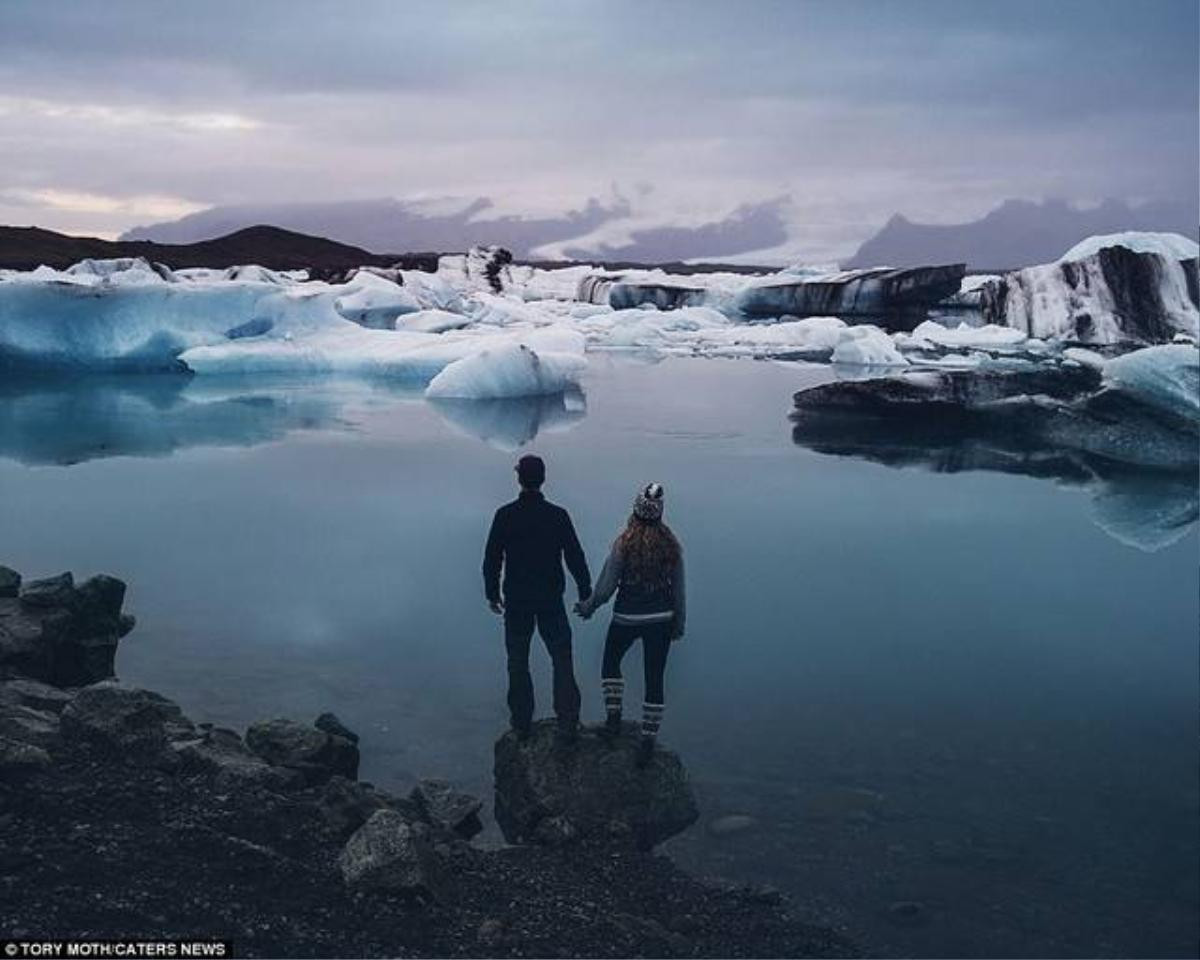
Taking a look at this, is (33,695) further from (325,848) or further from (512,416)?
(512,416)

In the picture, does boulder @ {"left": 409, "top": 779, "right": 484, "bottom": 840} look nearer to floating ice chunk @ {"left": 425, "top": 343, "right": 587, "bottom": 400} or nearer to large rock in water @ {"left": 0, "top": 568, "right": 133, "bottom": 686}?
large rock in water @ {"left": 0, "top": 568, "right": 133, "bottom": 686}

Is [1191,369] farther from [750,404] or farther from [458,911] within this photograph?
[458,911]

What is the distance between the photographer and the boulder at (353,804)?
14.4 feet

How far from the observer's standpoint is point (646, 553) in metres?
4.91

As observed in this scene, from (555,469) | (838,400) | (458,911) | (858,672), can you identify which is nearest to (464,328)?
(838,400)

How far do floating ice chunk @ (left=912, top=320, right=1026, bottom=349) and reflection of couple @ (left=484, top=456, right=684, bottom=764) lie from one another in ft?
87.9

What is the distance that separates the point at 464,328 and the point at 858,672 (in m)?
29.2

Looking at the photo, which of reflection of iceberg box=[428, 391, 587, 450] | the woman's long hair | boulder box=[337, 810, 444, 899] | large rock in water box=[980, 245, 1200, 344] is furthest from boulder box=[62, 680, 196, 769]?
large rock in water box=[980, 245, 1200, 344]

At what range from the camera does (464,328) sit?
34625 mm

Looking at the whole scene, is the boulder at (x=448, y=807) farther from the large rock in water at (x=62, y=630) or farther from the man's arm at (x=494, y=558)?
the large rock in water at (x=62, y=630)

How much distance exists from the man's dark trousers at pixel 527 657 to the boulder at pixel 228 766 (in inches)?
38.7

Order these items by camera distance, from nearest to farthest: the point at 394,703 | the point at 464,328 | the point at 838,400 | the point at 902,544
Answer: the point at 394,703 → the point at 902,544 → the point at 838,400 → the point at 464,328

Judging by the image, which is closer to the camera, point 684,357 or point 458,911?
point 458,911

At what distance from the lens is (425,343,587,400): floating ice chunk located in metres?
19.9
